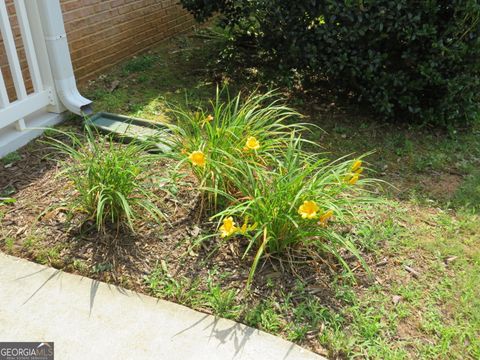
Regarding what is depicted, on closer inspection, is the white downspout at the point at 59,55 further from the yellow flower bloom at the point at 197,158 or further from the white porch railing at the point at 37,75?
the yellow flower bloom at the point at 197,158

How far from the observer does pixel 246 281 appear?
2.52m

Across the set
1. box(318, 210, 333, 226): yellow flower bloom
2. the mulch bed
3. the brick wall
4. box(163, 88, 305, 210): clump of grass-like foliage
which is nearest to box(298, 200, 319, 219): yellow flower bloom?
box(318, 210, 333, 226): yellow flower bloom

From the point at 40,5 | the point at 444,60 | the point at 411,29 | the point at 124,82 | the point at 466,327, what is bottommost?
the point at 466,327

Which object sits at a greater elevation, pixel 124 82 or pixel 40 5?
pixel 40 5

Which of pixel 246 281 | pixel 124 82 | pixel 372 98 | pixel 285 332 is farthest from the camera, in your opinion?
pixel 124 82

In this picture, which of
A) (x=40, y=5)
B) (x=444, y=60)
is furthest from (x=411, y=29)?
(x=40, y=5)

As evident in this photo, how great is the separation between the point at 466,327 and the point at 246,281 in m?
1.08

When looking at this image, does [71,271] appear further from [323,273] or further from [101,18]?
[101,18]

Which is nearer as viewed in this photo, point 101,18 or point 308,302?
point 308,302

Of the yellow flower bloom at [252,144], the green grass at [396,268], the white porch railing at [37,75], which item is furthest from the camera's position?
the white porch railing at [37,75]

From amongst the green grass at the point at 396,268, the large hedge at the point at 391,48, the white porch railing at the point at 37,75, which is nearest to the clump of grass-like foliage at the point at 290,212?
the green grass at the point at 396,268

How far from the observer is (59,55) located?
3795mm

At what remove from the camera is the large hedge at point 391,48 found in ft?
12.8

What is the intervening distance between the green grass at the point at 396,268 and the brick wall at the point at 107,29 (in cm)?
58
